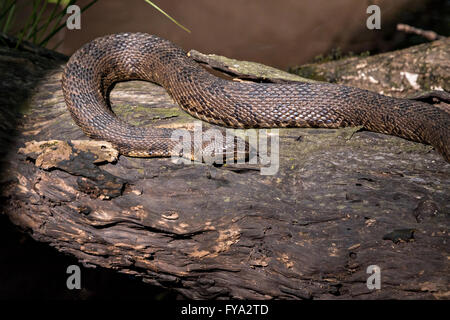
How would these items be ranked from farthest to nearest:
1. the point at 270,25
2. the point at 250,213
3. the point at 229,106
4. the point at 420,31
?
the point at 420,31
the point at 270,25
the point at 229,106
the point at 250,213

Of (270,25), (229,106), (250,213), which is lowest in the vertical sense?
(250,213)

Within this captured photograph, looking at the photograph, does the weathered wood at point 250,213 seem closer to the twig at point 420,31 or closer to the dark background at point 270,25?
the dark background at point 270,25

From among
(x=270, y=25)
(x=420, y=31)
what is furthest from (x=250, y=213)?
(x=420, y=31)

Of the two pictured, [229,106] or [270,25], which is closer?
[229,106]

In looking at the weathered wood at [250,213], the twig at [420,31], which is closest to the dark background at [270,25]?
the twig at [420,31]

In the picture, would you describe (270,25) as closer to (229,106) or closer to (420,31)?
(420,31)

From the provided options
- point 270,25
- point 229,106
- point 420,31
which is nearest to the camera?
point 229,106

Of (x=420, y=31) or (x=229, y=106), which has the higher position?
(x=420, y=31)
